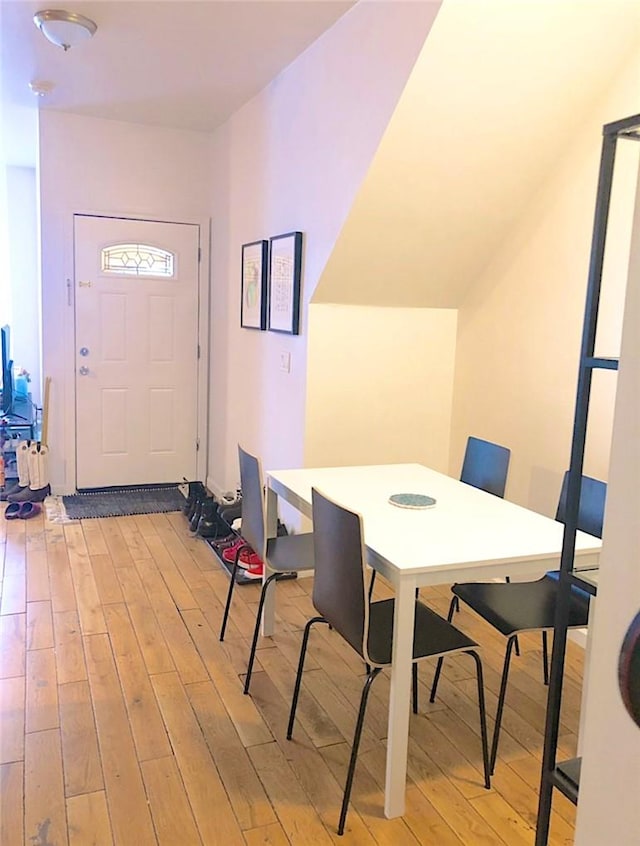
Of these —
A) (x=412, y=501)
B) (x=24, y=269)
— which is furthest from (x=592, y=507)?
(x=24, y=269)

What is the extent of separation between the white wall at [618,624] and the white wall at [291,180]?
1.98 m

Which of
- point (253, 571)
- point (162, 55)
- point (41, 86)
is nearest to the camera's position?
point (162, 55)

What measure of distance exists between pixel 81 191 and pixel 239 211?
114cm

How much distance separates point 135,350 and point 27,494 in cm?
123

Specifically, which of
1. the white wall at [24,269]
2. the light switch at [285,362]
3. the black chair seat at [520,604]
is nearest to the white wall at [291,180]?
the light switch at [285,362]

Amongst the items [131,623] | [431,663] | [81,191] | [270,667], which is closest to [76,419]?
[81,191]

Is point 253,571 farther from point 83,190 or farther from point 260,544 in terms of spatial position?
point 83,190

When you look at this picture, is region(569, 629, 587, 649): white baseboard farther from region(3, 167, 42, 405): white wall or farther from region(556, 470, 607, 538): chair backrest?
region(3, 167, 42, 405): white wall

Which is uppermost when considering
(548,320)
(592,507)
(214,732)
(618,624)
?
(548,320)

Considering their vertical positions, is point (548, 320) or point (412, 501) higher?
point (548, 320)

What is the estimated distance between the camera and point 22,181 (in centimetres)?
708

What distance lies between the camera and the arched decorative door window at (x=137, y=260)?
5012 mm

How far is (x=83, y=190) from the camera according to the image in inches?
→ 191

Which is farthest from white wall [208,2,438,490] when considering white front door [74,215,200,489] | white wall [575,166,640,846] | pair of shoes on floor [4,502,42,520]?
white wall [575,166,640,846]
